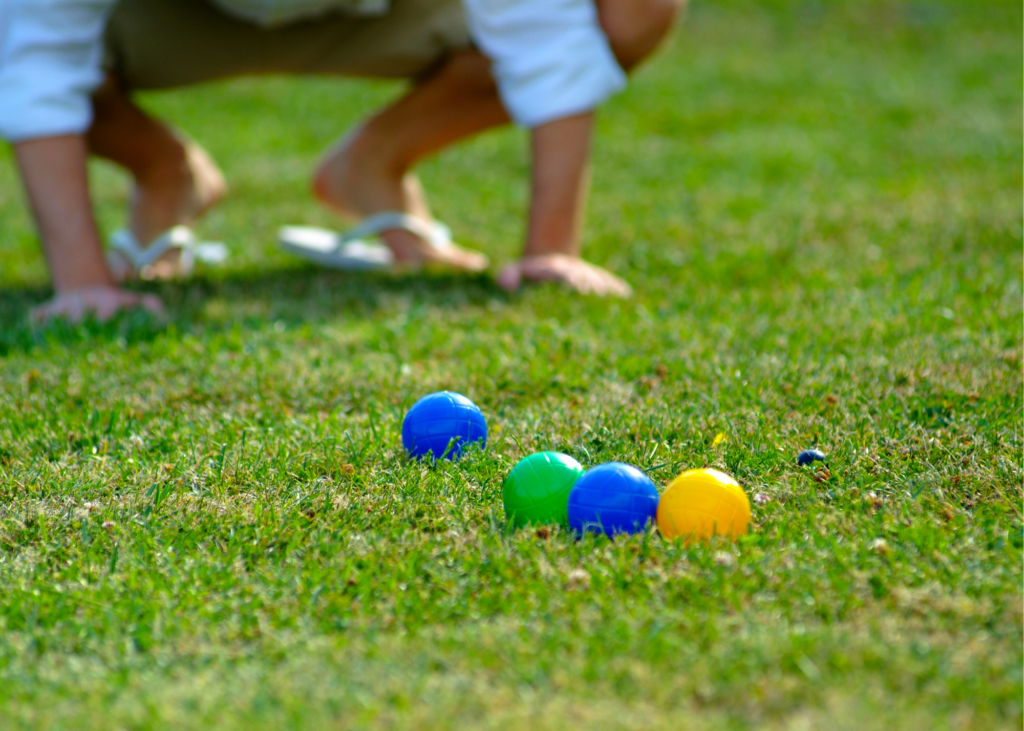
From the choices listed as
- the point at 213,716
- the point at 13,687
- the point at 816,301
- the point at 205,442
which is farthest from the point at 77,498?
the point at 816,301

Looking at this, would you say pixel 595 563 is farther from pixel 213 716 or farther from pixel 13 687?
pixel 13 687

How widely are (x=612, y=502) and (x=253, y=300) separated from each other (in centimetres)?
208

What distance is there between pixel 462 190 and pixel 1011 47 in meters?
5.86

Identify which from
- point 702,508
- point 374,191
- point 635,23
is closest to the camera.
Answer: point 702,508

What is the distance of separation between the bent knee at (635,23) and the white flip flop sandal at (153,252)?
5.51 feet

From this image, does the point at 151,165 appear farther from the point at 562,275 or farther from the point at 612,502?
the point at 612,502

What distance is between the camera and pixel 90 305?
331cm

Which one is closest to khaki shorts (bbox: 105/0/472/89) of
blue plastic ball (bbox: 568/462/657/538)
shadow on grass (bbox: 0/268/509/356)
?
shadow on grass (bbox: 0/268/509/356)

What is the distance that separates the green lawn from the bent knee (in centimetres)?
76

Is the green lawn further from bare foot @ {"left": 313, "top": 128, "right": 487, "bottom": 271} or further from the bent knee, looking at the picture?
the bent knee

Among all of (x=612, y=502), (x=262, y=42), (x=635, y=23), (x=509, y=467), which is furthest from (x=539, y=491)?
(x=262, y=42)

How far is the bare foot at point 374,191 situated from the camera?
4.13 m

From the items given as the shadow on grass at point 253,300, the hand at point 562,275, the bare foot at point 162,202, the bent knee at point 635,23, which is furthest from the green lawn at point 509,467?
the bent knee at point 635,23

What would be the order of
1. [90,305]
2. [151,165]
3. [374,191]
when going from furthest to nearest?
[374,191] < [151,165] < [90,305]
